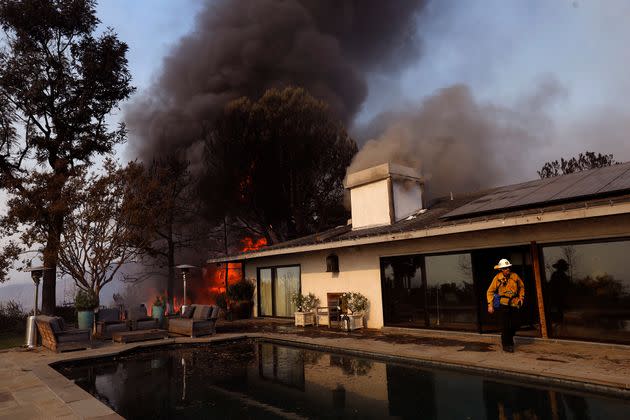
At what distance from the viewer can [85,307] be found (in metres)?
13.4

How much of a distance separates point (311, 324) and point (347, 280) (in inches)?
78.5

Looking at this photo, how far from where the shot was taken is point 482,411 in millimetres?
5082

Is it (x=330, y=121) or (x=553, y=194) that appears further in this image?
(x=330, y=121)

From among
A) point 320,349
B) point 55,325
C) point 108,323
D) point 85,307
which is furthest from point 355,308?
Answer: point 85,307

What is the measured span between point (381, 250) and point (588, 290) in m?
5.09

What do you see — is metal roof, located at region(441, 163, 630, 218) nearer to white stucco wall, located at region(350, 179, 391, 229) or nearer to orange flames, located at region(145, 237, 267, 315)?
white stucco wall, located at region(350, 179, 391, 229)

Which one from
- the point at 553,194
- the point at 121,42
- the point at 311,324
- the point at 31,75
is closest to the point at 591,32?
the point at 553,194

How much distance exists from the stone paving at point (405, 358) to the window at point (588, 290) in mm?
353

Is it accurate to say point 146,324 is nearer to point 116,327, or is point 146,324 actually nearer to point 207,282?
point 116,327

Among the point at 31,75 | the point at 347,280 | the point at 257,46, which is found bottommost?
the point at 347,280

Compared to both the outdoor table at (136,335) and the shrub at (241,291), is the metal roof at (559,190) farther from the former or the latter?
the shrub at (241,291)

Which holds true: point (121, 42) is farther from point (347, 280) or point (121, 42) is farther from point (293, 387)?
point (293, 387)

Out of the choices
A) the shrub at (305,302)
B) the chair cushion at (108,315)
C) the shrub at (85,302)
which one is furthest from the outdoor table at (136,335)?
the shrub at (305,302)

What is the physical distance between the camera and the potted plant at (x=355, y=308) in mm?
11852
